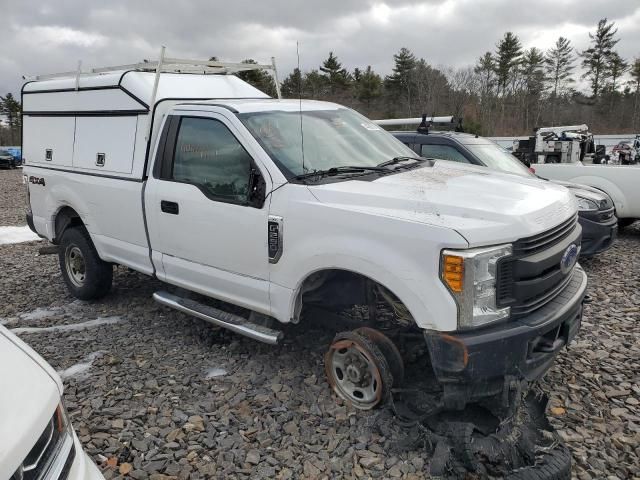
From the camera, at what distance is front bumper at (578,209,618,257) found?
20.5 ft

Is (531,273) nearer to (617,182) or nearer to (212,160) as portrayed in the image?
(212,160)

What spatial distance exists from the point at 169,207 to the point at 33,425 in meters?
2.60

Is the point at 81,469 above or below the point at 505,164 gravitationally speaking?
below

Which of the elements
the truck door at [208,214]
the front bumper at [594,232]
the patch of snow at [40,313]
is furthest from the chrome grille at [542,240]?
the patch of snow at [40,313]

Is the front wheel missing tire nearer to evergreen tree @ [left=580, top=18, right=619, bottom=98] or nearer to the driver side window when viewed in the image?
the driver side window

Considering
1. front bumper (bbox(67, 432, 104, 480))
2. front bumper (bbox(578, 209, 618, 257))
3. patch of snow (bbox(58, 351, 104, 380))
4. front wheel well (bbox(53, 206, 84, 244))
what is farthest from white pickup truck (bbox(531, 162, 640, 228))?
front bumper (bbox(67, 432, 104, 480))

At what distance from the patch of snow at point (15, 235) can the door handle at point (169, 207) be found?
20.3ft

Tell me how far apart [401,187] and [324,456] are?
1.67 meters

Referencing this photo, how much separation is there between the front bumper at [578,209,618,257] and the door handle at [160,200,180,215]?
4870mm

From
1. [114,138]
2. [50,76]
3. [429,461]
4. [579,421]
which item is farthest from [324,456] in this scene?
[50,76]

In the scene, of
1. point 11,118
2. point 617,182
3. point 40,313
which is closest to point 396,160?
point 40,313

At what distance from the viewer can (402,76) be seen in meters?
51.3

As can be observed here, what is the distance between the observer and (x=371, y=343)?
3.13m

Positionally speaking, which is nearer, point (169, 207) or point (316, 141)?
point (316, 141)
